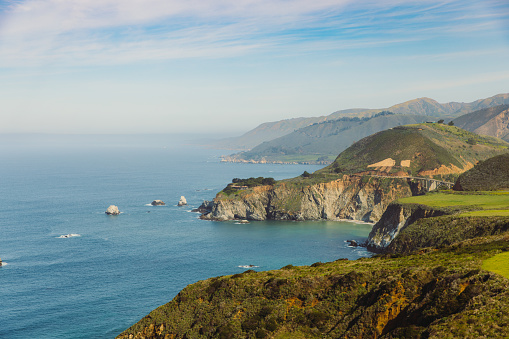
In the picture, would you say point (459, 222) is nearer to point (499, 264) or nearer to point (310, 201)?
point (499, 264)

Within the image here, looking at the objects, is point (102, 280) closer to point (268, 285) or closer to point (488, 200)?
point (268, 285)

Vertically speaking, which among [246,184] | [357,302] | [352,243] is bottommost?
[352,243]

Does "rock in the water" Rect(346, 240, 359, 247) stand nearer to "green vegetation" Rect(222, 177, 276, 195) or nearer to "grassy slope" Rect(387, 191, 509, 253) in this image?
"grassy slope" Rect(387, 191, 509, 253)

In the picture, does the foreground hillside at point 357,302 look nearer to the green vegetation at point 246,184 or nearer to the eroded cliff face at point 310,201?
the eroded cliff face at point 310,201

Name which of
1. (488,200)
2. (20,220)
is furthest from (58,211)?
(488,200)

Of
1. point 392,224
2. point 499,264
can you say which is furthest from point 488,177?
point 499,264
